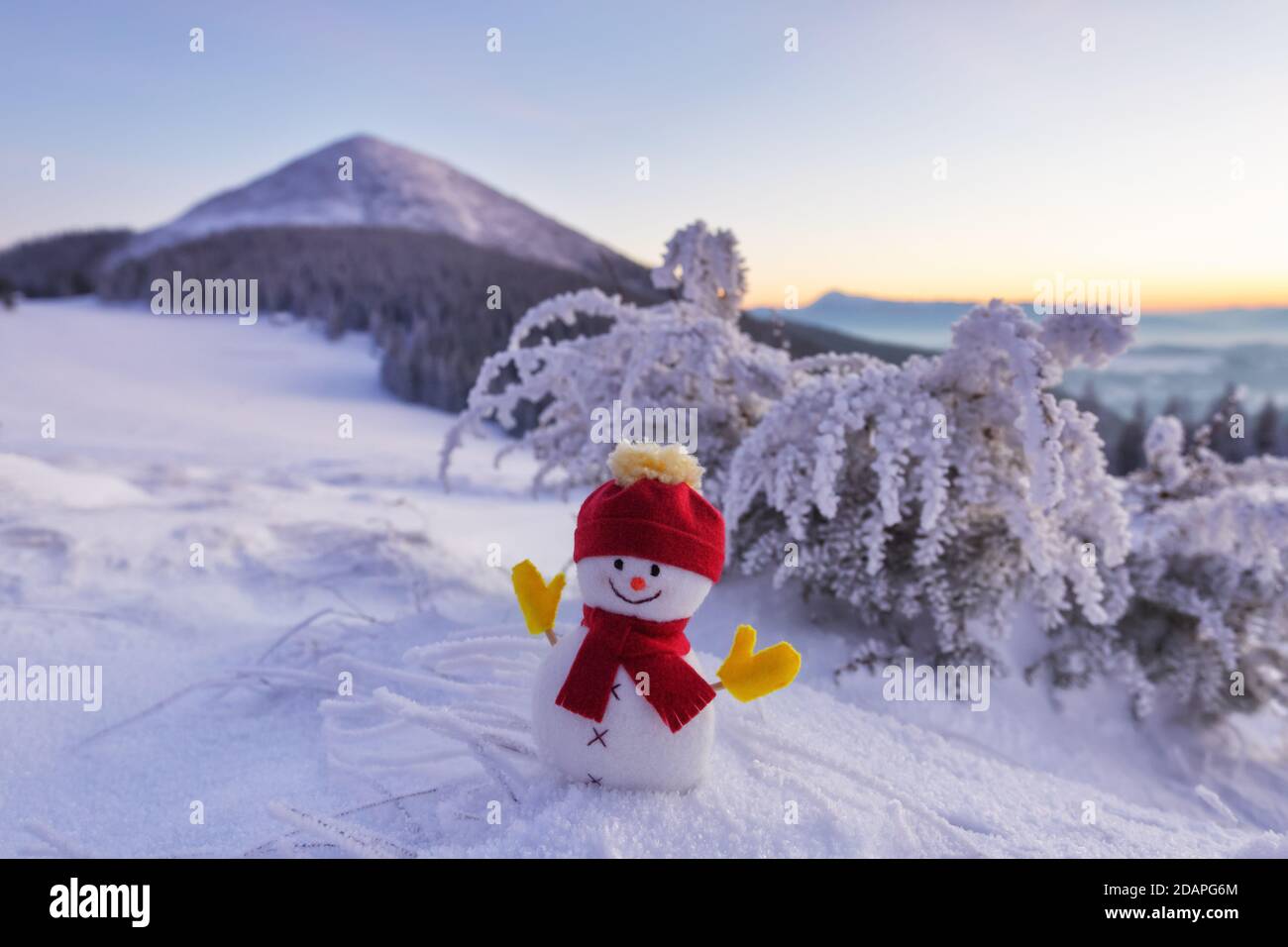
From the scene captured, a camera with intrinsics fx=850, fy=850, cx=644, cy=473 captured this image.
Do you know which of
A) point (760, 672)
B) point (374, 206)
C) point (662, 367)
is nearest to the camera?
point (760, 672)

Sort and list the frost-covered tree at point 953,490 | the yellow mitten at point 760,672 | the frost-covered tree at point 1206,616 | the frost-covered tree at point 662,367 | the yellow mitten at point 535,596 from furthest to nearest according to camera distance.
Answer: the frost-covered tree at point 662,367, the frost-covered tree at point 1206,616, the frost-covered tree at point 953,490, the yellow mitten at point 535,596, the yellow mitten at point 760,672

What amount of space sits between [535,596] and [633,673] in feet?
0.50

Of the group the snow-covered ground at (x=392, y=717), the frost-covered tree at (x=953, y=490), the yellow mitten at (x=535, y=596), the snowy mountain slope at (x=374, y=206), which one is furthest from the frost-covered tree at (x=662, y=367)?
the snowy mountain slope at (x=374, y=206)

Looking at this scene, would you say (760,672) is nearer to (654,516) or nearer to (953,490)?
(654,516)

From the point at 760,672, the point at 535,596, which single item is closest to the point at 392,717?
the point at 535,596

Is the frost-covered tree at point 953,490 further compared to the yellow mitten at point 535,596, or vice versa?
the frost-covered tree at point 953,490

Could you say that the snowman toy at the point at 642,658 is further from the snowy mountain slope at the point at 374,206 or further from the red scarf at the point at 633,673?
the snowy mountain slope at the point at 374,206

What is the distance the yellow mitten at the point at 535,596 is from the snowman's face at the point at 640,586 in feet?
0.25

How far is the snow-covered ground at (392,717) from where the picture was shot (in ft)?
2.67

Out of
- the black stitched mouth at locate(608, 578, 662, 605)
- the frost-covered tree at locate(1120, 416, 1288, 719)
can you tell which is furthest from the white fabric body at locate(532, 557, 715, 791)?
the frost-covered tree at locate(1120, 416, 1288, 719)

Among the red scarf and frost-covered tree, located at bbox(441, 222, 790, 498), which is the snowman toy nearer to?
the red scarf

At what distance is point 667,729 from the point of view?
2.62 feet

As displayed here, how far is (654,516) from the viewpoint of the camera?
81 cm

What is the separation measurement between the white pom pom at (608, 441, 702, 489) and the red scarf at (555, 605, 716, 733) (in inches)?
5.4
